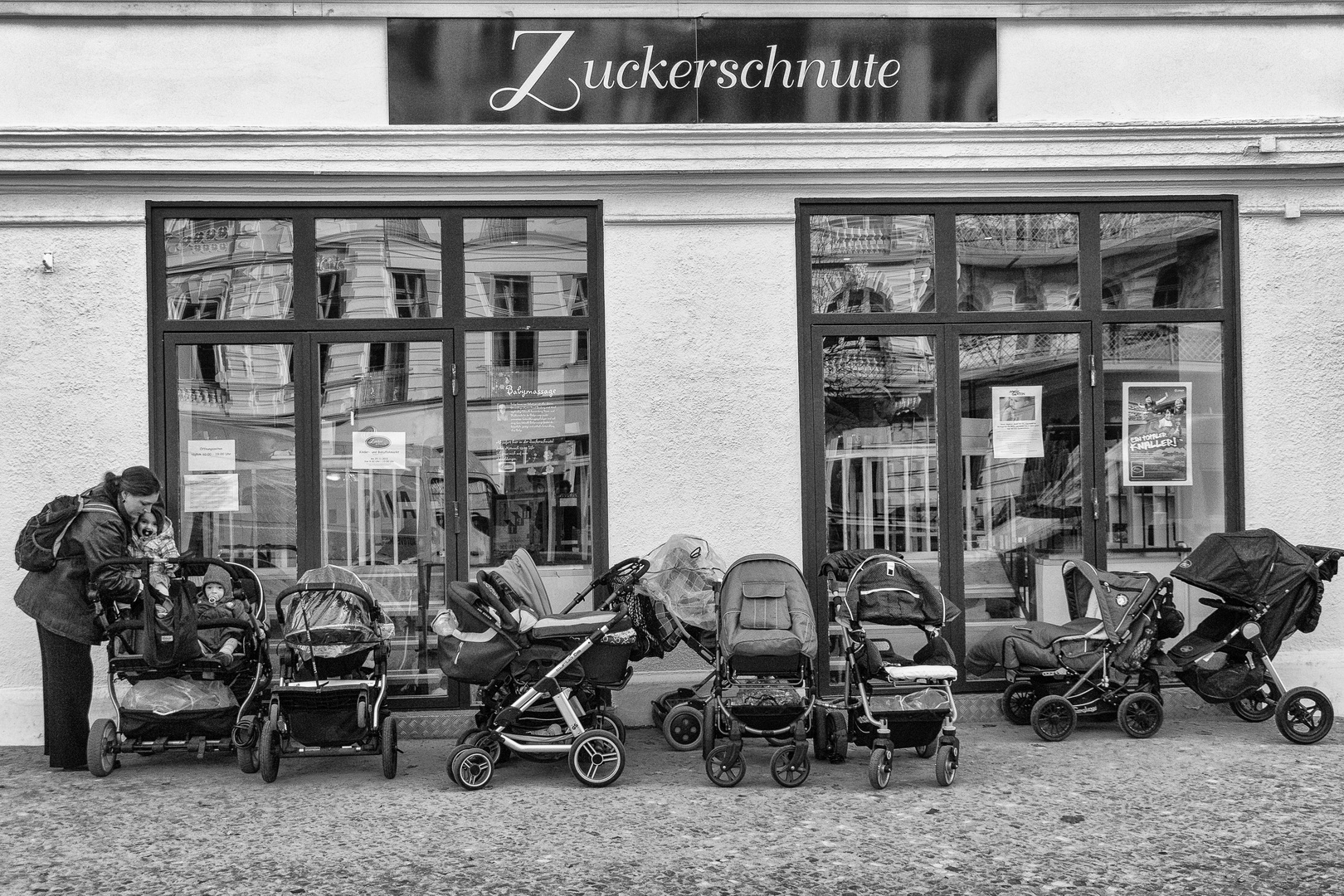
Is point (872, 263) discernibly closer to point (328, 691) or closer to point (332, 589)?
point (332, 589)

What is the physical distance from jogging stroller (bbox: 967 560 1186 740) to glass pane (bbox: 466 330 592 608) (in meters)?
2.98

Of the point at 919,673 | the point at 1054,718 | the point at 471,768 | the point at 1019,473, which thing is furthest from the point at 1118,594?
the point at 471,768

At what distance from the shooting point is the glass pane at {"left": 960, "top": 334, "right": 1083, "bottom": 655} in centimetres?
859

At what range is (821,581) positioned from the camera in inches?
326

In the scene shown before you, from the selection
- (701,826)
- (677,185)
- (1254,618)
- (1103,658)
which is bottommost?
(701,826)

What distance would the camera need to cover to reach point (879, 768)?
6434 mm

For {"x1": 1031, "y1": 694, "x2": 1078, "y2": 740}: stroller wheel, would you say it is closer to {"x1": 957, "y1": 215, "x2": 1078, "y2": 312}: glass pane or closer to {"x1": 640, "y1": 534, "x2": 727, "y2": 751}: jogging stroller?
{"x1": 640, "y1": 534, "x2": 727, "y2": 751}: jogging stroller

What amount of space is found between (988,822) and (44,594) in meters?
5.43

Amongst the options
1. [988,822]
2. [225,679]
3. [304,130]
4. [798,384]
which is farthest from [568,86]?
[988,822]

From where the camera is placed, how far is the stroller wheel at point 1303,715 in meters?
7.38

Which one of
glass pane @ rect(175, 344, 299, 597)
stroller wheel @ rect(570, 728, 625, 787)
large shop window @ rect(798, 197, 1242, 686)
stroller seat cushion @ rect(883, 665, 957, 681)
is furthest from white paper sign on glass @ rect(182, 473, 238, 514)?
stroller seat cushion @ rect(883, 665, 957, 681)

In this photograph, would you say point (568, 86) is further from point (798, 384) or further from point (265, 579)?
point (265, 579)

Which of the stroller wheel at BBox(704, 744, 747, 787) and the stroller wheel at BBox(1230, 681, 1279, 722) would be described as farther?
the stroller wheel at BBox(1230, 681, 1279, 722)

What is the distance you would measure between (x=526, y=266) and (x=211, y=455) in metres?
2.52
